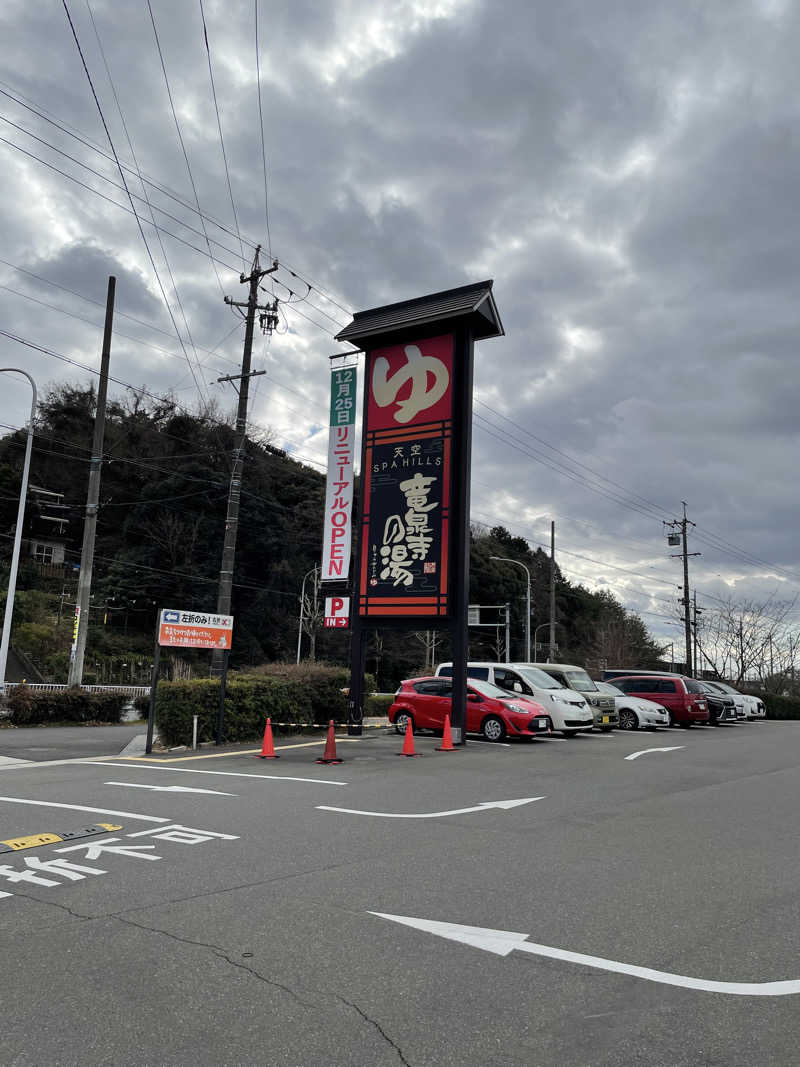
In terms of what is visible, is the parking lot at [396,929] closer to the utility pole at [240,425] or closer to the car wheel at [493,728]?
the car wheel at [493,728]

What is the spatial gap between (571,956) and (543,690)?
54.9 feet

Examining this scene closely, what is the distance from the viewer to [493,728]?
63.9 ft

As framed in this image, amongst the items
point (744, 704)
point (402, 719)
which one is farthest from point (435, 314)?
point (744, 704)

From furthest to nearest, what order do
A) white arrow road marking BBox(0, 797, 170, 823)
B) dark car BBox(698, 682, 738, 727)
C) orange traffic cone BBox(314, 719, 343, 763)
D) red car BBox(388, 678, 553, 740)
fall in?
1. dark car BBox(698, 682, 738, 727)
2. red car BBox(388, 678, 553, 740)
3. orange traffic cone BBox(314, 719, 343, 763)
4. white arrow road marking BBox(0, 797, 170, 823)

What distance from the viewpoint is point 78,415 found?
62.6 m

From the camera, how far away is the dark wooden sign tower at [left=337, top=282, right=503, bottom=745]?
65.8 feet

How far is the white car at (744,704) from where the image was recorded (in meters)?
35.8

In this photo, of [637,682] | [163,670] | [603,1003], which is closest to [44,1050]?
[603,1003]

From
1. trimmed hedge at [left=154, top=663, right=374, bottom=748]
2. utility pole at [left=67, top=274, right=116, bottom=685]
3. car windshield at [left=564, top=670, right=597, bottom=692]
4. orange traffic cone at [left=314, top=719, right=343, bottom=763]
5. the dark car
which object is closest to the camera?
orange traffic cone at [left=314, top=719, right=343, bottom=763]

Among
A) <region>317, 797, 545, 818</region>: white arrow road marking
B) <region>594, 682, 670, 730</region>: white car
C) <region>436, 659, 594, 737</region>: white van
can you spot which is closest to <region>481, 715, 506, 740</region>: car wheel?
<region>436, 659, 594, 737</region>: white van

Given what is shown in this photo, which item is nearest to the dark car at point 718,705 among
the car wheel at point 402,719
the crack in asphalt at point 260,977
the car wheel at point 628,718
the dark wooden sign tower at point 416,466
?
the car wheel at point 628,718

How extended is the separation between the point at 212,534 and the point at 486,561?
2730cm

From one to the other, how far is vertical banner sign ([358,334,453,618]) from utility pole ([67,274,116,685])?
10296 millimetres

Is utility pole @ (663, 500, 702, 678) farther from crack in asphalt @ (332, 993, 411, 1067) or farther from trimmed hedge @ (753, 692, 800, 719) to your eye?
crack in asphalt @ (332, 993, 411, 1067)
